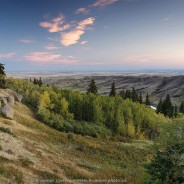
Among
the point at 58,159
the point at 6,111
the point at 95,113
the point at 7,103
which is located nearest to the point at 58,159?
the point at 58,159

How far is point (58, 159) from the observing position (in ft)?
133

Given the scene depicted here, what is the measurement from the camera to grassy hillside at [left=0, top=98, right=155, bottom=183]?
30578 mm

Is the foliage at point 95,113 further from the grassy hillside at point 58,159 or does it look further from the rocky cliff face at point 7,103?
the grassy hillside at point 58,159

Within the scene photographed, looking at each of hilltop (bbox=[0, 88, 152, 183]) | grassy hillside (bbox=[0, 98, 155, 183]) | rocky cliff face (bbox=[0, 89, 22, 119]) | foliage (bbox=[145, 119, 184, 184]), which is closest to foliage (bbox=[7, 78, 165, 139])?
rocky cliff face (bbox=[0, 89, 22, 119])

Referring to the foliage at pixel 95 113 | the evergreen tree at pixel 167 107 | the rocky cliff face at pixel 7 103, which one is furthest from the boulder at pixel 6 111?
the evergreen tree at pixel 167 107

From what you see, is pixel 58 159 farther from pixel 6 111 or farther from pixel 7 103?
pixel 7 103

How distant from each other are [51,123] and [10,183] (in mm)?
51711

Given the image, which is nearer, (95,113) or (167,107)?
(95,113)

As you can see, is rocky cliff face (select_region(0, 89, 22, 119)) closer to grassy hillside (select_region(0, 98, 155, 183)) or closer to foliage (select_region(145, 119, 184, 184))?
grassy hillside (select_region(0, 98, 155, 183))

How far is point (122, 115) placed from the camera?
105000 mm

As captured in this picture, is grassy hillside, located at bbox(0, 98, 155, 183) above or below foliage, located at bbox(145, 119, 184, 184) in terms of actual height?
below

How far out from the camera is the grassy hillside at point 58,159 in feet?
100

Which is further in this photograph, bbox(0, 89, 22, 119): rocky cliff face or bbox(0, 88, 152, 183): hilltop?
bbox(0, 89, 22, 119): rocky cliff face

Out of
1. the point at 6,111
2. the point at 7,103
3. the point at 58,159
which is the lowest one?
the point at 58,159
